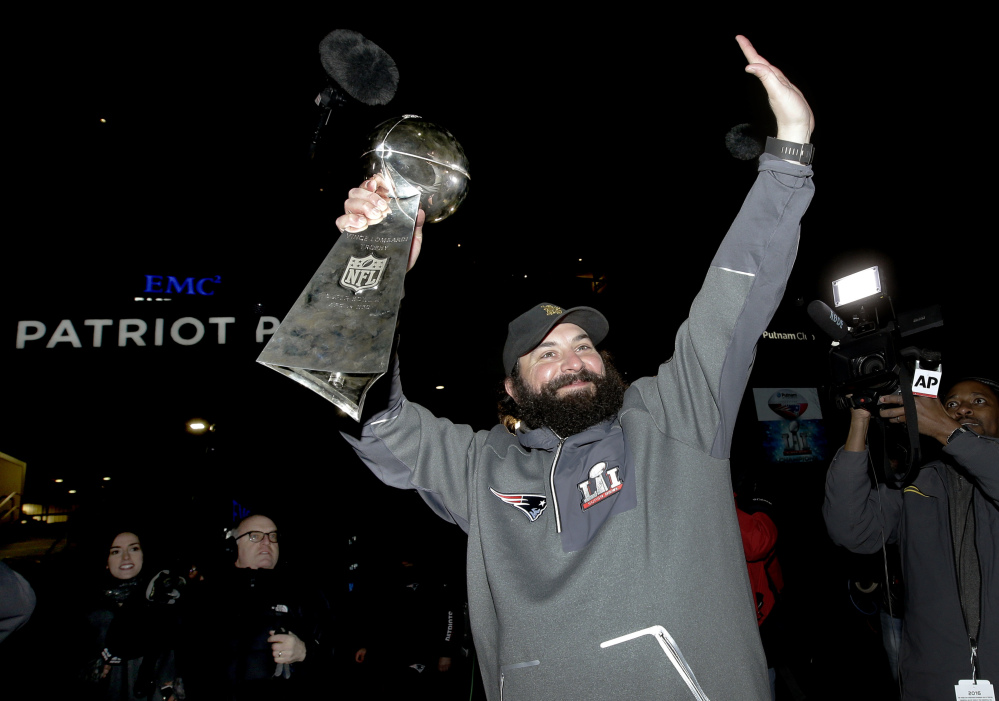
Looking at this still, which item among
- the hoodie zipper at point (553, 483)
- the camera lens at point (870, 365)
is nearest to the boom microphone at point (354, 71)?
the hoodie zipper at point (553, 483)

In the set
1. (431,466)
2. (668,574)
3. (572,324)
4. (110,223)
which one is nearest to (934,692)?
(668,574)

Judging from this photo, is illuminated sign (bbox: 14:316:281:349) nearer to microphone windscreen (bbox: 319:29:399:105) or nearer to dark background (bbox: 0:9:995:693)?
dark background (bbox: 0:9:995:693)

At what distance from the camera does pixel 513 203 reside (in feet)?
17.9

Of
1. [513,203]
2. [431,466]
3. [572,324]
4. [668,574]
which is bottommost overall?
[668,574]

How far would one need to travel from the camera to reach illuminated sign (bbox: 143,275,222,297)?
5086 millimetres

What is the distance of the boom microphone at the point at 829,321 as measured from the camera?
2453mm

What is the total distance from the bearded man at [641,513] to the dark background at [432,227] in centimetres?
96

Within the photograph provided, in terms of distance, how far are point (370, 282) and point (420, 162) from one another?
19.5 inches

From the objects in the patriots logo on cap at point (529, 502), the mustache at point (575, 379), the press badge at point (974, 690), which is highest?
the mustache at point (575, 379)

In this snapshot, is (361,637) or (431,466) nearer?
(431,466)

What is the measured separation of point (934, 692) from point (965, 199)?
5.09 metres

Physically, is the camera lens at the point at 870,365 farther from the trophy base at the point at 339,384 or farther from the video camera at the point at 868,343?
the trophy base at the point at 339,384

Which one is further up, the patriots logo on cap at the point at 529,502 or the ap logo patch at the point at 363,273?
the ap logo patch at the point at 363,273

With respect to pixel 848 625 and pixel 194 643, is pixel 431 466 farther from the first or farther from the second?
pixel 848 625
